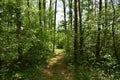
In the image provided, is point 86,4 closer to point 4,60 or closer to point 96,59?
point 96,59

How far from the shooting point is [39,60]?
58.4 feet

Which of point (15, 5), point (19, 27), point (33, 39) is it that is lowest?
point (33, 39)

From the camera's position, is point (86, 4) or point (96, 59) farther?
point (86, 4)

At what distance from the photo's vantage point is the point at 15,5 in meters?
14.0

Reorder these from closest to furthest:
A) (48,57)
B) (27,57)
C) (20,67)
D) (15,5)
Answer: (15,5) < (20,67) < (27,57) < (48,57)

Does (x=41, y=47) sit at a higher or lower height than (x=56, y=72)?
higher

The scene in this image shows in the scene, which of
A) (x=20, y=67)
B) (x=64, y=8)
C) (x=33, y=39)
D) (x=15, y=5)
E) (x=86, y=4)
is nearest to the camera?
(x=15, y=5)

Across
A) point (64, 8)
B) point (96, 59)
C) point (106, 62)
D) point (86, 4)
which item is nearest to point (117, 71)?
point (106, 62)

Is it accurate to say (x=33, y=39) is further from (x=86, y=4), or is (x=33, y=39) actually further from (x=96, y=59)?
(x=86, y=4)

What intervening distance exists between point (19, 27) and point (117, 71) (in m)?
8.03

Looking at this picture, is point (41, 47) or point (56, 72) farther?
point (41, 47)

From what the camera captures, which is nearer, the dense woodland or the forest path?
the dense woodland

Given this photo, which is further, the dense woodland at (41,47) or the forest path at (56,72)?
the forest path at (56,72)

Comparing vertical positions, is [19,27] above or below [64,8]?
below
